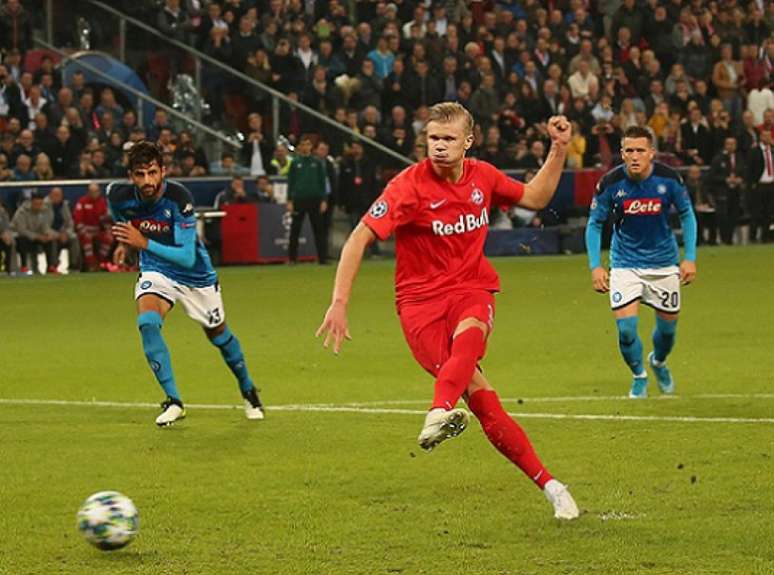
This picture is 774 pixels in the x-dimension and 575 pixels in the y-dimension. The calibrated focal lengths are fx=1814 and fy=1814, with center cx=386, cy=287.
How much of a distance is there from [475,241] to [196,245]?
13.7 ft

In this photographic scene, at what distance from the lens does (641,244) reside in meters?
14.1

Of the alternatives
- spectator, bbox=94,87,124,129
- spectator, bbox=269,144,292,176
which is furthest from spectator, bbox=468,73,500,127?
spectator, bbox=94,87,124,129

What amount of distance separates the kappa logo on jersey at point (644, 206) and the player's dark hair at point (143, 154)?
372 cm

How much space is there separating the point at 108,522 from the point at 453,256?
2283 mm

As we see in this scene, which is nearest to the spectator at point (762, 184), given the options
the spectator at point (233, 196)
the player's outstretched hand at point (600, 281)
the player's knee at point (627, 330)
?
the spectator at point (233, 196)

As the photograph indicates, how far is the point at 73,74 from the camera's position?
30.6m

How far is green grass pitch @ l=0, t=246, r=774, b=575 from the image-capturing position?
8.20 meters

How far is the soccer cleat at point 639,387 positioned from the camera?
13828mm

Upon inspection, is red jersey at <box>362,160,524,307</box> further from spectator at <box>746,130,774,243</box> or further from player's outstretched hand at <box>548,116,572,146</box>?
spectator at <box>746,130,774,243</box>

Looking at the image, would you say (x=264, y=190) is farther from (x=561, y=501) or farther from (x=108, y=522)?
(x=108, y=522)

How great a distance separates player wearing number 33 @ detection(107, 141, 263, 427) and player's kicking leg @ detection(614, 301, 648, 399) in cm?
281

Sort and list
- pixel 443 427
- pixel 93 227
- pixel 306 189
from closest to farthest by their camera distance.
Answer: pixel 443 427 < pixel 93 227 < pixel 306 189

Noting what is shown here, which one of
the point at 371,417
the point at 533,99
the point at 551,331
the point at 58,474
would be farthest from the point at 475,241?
the point at 533,99

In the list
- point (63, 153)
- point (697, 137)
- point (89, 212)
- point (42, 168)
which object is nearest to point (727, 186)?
point (697, 137)
